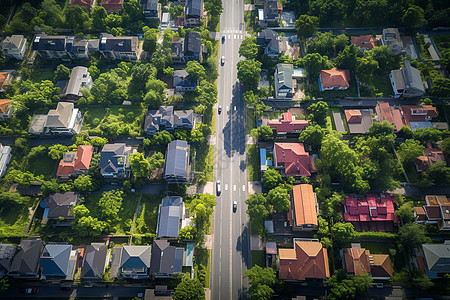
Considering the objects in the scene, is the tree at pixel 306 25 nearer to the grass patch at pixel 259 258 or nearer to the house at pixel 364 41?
the house at pixel 364 41

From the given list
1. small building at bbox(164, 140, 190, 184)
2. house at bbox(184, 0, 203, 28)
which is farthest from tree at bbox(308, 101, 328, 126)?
house at bbox(184, 0, 203, 28)

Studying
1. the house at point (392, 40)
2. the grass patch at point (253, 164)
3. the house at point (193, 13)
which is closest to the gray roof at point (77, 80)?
the house at point (193, 13)

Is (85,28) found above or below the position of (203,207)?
above

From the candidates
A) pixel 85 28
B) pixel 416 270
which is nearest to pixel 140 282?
pixel 416 270

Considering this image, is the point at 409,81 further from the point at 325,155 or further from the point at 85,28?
the point at 85,28

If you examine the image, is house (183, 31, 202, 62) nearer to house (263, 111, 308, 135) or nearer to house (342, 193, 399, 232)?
house (263, 111, 308, 135)

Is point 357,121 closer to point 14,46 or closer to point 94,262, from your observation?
point 94,262

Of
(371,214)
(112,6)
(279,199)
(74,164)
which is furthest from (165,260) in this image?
(112,6)
